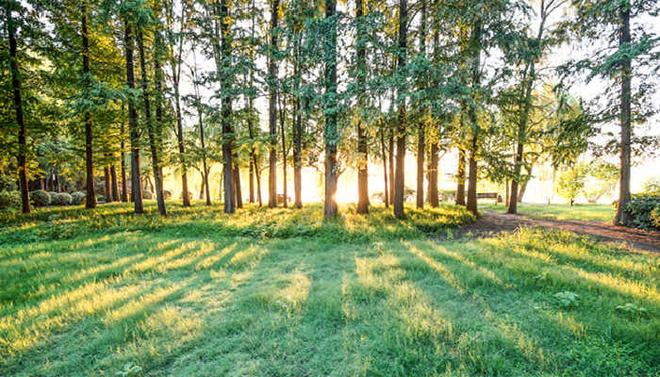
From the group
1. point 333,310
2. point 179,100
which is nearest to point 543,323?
point 333,310

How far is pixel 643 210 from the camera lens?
36.9 feet

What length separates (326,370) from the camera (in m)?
2.96

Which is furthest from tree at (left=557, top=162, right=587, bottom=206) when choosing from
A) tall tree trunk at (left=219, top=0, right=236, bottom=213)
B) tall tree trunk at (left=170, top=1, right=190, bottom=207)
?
tall tree trunk at (left=170, top=1, right=190, bottom=207)

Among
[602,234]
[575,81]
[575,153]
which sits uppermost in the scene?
[575,81]

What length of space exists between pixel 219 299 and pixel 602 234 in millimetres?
13202

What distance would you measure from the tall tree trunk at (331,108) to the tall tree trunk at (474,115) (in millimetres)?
4735

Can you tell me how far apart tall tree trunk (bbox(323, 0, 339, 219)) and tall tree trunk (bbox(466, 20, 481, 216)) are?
4.73 metres

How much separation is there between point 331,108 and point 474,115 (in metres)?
5.03

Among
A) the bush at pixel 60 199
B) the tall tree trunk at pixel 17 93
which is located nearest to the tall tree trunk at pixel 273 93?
the tall tree trunk at pixel 17 93

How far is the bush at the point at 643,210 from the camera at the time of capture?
11.0 metres

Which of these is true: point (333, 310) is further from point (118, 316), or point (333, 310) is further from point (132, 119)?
point (132, 119)

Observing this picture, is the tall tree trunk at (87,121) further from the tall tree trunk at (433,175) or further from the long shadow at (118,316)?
the tall tree trunk at (433,175)

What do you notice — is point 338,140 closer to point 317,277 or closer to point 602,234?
point 317,277

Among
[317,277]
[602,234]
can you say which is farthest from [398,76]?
[602,234]
